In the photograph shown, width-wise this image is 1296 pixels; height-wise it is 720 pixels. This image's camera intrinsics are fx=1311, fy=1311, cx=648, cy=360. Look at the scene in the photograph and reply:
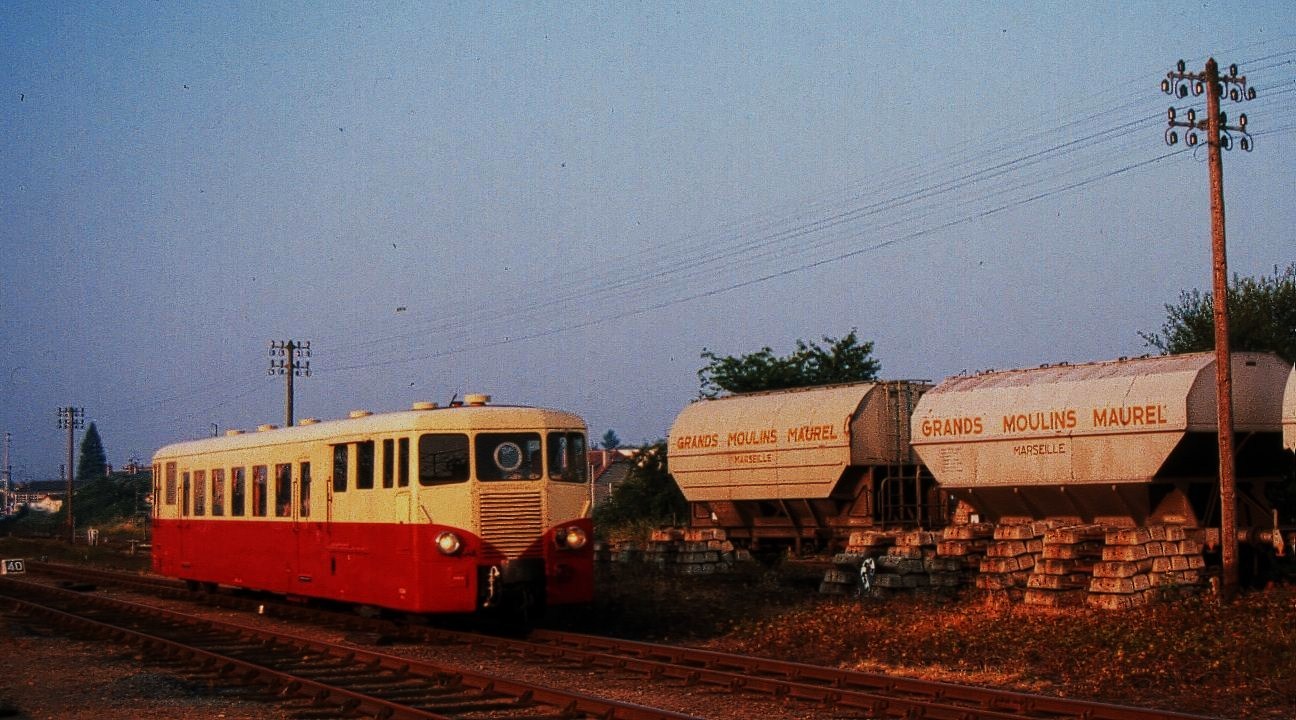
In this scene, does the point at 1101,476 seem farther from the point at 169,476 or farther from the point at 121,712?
the point at 169,476

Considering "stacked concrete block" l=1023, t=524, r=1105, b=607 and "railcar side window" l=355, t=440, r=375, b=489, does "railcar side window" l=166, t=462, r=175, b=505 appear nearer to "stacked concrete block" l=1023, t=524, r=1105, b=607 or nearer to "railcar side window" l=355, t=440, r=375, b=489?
"railcar side window" l=355, t=440, r=375, b=489

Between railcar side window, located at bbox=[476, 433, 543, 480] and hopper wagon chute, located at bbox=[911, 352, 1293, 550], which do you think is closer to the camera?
railcar side window, located at bbox=[476, 433, 543, 480]

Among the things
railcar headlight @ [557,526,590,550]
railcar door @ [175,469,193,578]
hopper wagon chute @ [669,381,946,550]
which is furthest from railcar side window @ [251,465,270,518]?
hopper wagon chute @ [669,381,946,550]

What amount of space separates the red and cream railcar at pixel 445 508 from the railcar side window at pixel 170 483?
7018 mm

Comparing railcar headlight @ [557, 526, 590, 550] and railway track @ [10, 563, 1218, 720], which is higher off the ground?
railcar headlight @ [557, 526, 590, 550]

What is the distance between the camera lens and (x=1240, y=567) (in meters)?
19.5

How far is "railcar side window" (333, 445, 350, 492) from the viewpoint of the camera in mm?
17797

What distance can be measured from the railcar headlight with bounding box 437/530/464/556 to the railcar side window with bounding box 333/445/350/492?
259 cm

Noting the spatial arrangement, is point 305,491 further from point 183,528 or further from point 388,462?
point 183,528

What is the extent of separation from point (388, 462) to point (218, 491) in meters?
7.01

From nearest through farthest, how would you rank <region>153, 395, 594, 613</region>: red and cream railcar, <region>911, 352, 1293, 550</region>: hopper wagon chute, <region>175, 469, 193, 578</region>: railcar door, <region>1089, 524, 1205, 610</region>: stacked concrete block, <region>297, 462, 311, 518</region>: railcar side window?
<region>153, 395, 594, 613</region>: red and cream railcar < <region>1089, 524, 1205, 610</region>: stacked concrete block < <region>297, 462, 311, 518</region>: railcar side window < <region>911, 352, 1293, 550</region>: hopper wagon chute < <region>175, 469, 193, 578</region>: railcar door

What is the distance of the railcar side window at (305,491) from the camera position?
18766mm

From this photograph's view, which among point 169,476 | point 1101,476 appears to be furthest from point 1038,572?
point 169,476

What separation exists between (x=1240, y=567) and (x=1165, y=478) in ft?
5.67
